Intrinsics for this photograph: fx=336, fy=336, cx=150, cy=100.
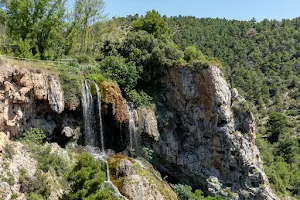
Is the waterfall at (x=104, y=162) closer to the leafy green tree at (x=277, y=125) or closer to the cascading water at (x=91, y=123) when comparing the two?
the cascading water at (x=91, y=123)

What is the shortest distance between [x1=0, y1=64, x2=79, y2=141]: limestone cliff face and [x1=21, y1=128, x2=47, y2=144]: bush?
0.38 meters

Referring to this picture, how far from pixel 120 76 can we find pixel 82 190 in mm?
15306

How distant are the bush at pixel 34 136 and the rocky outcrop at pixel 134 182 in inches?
192

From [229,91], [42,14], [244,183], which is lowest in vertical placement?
[244,183]

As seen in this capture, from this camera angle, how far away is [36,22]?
27.9m

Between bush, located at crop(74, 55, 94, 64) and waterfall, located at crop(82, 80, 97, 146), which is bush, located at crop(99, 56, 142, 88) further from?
waterfall, located at crop(82, 80, 97, 146)

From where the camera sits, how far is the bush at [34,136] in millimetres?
21369

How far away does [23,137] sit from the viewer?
70.3 feet

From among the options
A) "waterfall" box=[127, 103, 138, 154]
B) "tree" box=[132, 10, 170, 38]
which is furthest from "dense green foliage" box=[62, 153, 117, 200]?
"tree" box=[132, 10, 170, 38]

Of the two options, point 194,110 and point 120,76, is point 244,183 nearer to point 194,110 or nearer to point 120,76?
point 194,110

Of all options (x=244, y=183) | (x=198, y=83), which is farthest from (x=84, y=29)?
(x=244, y=183)

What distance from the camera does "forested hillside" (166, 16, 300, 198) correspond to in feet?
182

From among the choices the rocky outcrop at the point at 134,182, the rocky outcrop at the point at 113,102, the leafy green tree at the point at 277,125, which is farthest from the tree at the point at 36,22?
the leafy green tree at the point at 277,125

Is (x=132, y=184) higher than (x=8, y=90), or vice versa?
(x=8, y=90)
